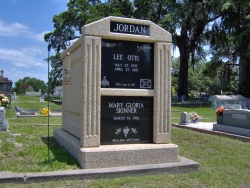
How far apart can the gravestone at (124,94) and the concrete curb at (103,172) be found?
21 centimetres

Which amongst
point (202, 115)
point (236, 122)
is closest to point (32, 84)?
point (202, 115)

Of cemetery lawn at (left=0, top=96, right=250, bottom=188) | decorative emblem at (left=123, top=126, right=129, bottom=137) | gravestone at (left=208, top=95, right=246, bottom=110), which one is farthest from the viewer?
gravestone at (left=208, top=95, right=246, bottom=110)

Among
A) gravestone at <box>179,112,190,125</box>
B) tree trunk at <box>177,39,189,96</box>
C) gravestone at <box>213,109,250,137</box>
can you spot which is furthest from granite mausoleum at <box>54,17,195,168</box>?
tree trunk at <box>177,39,189,96</box>

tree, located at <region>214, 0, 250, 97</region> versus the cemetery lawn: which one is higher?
tree, located at <region>214, 0, 250, 97</region>

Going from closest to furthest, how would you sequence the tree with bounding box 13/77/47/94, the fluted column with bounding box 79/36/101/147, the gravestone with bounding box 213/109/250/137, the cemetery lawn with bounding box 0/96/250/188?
the cemetery lawn with bounding box 0/96/250/188 < the fluted column with bounding box 79/36/101/147 < the gravestone with bounding box 213/109/250/137 < the tree with bounding box 13/77/47/94

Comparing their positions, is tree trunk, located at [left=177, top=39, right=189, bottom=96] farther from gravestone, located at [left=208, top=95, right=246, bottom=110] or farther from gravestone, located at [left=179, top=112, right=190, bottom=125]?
gravestone, located at [left=179, top=112, right=190, bottom=125]

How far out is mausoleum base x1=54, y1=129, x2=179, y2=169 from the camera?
4.52m

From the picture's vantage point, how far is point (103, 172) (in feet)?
14.2

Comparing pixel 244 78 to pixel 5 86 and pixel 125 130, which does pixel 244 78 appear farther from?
pixel 125 130

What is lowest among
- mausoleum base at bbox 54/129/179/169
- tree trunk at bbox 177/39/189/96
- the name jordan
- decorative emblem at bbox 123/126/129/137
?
mausoleum base at bbox 54/129/179/169

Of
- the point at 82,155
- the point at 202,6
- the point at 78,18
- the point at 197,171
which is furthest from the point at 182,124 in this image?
the point at 78,18

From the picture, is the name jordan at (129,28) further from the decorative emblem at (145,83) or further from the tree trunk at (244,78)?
the tree trunk at (244,78)

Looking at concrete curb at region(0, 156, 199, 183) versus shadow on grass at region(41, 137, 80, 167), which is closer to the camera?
concrete curb at region(0, 156, 199, 183)

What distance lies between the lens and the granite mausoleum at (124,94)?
472 centimetres
